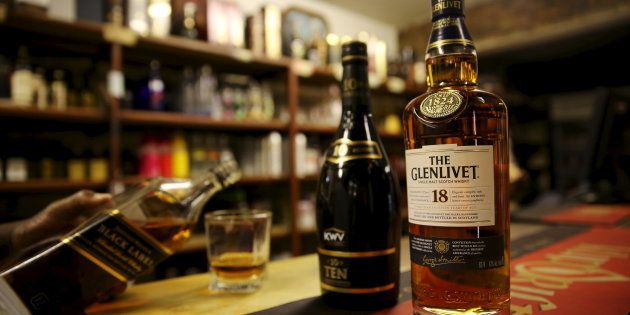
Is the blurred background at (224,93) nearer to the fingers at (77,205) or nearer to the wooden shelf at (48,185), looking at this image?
the wooden shelf at (48,185)

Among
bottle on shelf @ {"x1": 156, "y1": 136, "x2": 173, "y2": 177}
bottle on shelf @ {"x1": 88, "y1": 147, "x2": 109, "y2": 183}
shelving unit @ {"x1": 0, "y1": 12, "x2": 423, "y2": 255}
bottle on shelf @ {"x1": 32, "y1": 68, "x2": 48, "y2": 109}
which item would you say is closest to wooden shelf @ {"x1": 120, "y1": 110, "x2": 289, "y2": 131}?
shelving unit @ {"x1": 0, "y1": 12, "x2": 423, "y2": 255}

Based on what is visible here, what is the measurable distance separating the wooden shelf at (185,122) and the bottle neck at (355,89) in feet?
5.42

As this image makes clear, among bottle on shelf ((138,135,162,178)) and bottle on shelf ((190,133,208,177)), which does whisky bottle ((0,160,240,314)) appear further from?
bottle on shelf ((190,133,208,177))

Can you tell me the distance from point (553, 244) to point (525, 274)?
32 cm

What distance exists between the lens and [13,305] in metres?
0.44

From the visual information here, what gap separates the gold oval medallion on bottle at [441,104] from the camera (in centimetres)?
48

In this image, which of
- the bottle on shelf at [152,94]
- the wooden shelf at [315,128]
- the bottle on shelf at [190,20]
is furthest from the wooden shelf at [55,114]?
the wooden shelf at [315,128]

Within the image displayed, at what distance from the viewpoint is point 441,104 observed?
1.59ft

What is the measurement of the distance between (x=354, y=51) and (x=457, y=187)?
0.24 metres

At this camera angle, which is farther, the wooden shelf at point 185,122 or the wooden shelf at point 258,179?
the wooden shelf at point 258,179

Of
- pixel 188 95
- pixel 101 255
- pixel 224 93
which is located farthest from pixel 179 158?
pixel 101 255

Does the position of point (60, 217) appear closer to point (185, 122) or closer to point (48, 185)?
point (48, 185)

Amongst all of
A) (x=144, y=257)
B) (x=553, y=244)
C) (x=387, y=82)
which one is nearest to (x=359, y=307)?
(x=144, y=257)

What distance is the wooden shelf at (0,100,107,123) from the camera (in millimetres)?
1713
